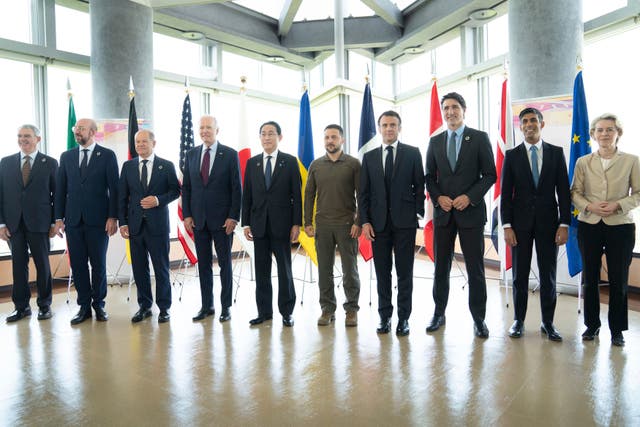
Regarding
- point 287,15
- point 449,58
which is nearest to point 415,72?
point 449,58

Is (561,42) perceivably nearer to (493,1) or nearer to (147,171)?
(493,1)

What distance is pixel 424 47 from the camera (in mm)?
7621

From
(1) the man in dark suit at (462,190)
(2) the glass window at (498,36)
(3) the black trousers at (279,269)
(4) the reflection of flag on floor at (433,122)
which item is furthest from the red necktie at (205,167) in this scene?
(2) the glass window at (498,36)

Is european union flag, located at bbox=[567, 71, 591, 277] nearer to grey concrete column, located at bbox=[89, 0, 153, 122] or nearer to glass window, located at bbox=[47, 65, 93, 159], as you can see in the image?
grey concrete column, located at bbox=[89, 0, 153, 122]

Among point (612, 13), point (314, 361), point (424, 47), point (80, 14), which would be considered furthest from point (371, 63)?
point (314, 361)

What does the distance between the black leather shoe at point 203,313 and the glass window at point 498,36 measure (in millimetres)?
5302

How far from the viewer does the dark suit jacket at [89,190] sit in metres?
3.67

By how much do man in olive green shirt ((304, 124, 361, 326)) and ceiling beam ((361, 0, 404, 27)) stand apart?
4.19 m

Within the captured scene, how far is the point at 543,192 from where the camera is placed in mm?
3010

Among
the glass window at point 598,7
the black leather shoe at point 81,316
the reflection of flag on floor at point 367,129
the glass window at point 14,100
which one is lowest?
the black leather shoe at point 81,316

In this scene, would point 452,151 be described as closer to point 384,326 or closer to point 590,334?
point 384,326

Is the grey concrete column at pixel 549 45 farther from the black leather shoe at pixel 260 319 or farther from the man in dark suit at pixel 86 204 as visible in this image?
the man in dark suit at pixel 86 204

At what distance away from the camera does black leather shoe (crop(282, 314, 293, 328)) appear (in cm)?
349

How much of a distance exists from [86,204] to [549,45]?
4.69 metres
